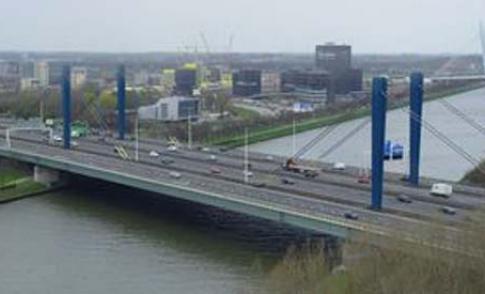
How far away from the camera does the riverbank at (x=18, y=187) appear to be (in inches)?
434

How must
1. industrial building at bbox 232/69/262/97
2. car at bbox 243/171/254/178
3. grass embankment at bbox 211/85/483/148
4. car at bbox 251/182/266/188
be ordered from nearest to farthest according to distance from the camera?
car at bbox 251/182/266/188 < car at bbox 243/171/254/178 < grass embankment at bbox 211/85/483/148 < industrial building at bbox 232/69/262/97

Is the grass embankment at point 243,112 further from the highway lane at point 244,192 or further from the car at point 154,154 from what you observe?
the highway lane at point 244,192

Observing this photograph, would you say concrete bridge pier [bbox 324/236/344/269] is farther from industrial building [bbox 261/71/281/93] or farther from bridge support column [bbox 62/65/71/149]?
industrial building [bbox 261/71/281/93]

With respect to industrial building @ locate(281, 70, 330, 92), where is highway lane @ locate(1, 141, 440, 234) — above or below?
below

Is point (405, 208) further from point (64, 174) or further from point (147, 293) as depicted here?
point (64, 174)

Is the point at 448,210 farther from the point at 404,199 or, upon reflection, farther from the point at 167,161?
the point at 167,161

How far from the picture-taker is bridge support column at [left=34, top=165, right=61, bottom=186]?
11906 mm

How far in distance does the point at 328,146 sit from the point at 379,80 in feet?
28.2

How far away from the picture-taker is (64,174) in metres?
12.1

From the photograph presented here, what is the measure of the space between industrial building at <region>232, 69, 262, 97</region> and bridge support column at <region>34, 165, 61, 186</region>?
20.3 m

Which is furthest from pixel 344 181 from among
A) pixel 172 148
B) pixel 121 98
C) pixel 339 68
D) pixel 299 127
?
pixel 339 68

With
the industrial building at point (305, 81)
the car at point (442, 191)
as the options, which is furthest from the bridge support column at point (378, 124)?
the industrial building at point (305, 81)

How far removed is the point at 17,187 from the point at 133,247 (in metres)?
3.77

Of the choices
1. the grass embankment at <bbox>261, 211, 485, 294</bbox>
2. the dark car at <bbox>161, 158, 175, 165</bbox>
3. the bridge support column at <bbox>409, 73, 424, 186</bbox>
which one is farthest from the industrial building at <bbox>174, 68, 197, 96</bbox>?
the grass embankment at <bbox>261, 211, 485, 294</bbox>
